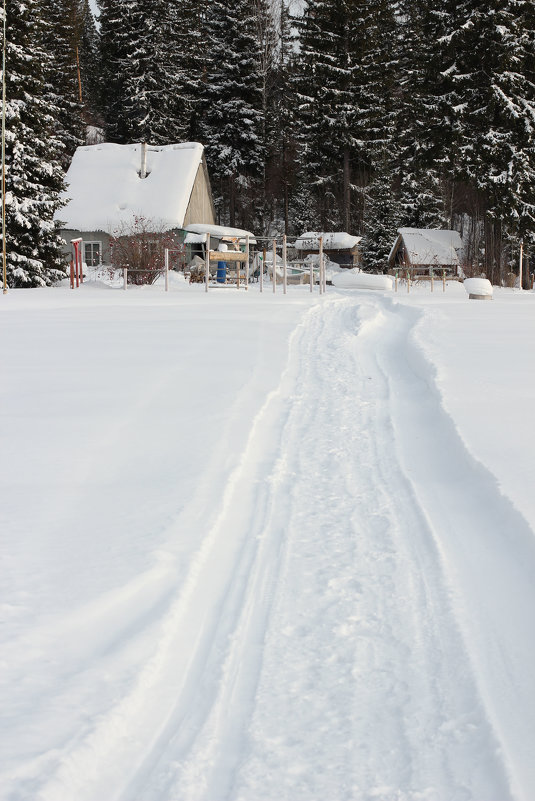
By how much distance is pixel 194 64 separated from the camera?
52.0 metres

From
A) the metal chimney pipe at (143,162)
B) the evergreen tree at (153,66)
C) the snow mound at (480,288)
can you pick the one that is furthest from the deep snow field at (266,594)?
the evergreen tree at (153,66)

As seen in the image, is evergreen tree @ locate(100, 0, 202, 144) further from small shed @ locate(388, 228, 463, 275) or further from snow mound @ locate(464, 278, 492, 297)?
snow mound @ locate(464, 278, 492, 297)

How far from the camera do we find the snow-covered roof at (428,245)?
3803cm

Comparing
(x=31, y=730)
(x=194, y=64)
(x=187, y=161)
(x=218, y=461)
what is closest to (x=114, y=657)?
(x=31, y=730)

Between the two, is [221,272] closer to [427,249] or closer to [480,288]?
[480,288]

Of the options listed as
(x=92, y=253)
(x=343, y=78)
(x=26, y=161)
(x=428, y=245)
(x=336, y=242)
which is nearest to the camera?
(x=26, y=161)

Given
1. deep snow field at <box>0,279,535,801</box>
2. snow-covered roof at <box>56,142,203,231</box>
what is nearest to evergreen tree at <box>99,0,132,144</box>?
snow-covered roof at <box>56,142,203,231</box>

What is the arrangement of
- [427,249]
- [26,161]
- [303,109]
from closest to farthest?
[26,161]
[427,249]
[303,109]

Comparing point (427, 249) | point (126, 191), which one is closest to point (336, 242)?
point (427, 249)

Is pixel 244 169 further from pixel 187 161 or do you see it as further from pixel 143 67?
pixel 187 161

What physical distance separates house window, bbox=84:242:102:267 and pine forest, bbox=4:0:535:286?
6.41 metres

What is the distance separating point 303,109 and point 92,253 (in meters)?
15.3

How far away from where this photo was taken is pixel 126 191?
37.8 meters

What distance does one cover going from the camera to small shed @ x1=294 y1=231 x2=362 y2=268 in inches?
1847
